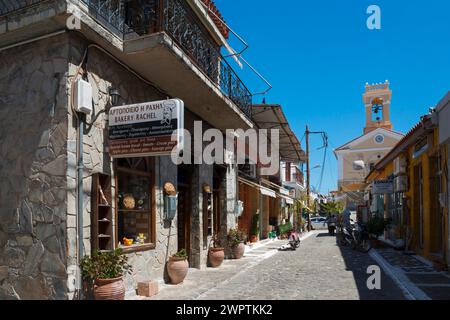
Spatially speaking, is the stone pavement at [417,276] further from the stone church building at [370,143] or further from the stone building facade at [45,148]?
the stone church building at [370,143]

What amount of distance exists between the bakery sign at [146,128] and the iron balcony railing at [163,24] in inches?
57.9

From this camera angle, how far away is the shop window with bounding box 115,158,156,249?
8336mm

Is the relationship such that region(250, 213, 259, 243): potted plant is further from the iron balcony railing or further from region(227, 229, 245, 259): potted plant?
the iron balcony railing

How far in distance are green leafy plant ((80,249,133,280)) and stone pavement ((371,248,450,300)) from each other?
537 centimetres

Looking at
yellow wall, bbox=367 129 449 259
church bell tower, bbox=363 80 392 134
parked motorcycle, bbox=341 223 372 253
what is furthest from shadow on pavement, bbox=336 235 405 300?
church bell tower, bbox=363 80 392 134

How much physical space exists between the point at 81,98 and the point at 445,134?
28.2ft

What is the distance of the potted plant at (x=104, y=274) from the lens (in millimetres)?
6590

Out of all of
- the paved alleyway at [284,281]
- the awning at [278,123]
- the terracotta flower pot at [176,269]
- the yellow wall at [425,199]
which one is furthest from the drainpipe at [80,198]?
the awning at [278,123]

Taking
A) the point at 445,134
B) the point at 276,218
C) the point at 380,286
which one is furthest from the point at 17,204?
the point at 276,218

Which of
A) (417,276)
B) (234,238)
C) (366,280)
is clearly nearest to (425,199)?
(417,276)

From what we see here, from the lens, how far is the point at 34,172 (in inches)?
271

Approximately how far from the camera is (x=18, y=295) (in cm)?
685

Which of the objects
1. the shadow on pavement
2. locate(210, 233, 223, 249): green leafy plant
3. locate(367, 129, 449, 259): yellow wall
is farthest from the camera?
locate(210, 233, 223, 249): green leafy plant
